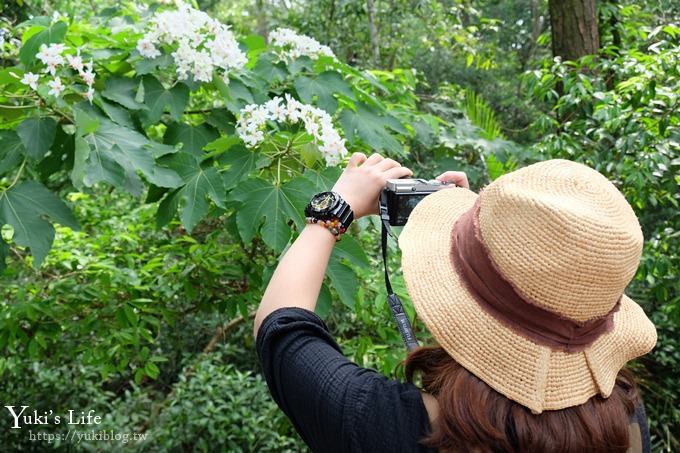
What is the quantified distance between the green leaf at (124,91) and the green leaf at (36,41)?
6.9 inches

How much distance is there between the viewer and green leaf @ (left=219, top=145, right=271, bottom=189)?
5.65ft

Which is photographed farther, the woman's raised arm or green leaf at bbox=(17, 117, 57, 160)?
green leaf at bbox=(17, 117, 57, 160)

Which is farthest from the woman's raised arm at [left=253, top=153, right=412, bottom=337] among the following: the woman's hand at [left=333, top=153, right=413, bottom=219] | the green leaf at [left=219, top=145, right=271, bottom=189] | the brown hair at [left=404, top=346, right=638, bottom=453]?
the green leaf at [left=219, top=145, right=271, bottom=189]

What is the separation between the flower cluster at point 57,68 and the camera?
1582mm

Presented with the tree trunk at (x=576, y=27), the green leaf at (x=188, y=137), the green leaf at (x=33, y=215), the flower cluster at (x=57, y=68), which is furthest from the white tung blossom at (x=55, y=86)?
the tree trunk at (x=576, y=27)

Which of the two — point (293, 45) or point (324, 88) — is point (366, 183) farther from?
point (293, 45)

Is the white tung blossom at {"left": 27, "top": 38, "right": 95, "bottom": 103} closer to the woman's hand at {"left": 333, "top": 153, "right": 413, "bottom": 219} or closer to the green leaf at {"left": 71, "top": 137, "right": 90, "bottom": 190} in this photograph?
the green leaf at {"left": 71, "top": 137, "right": 90, "bottom": 190}

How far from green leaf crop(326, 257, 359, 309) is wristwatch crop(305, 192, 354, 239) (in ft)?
1.82

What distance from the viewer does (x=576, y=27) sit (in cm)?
382

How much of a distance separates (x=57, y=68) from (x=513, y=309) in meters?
1.29

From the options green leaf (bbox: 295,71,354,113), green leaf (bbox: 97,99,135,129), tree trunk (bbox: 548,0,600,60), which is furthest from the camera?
tree trunk (bbox: 548,0,600,60)

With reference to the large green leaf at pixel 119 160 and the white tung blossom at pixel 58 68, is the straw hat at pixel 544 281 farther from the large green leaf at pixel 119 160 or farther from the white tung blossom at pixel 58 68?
the white tung blossom at pixel 58 68

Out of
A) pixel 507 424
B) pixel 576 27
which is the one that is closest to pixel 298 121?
pixel 507 424

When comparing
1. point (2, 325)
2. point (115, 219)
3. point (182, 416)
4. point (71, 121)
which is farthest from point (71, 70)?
point (182, 416)
